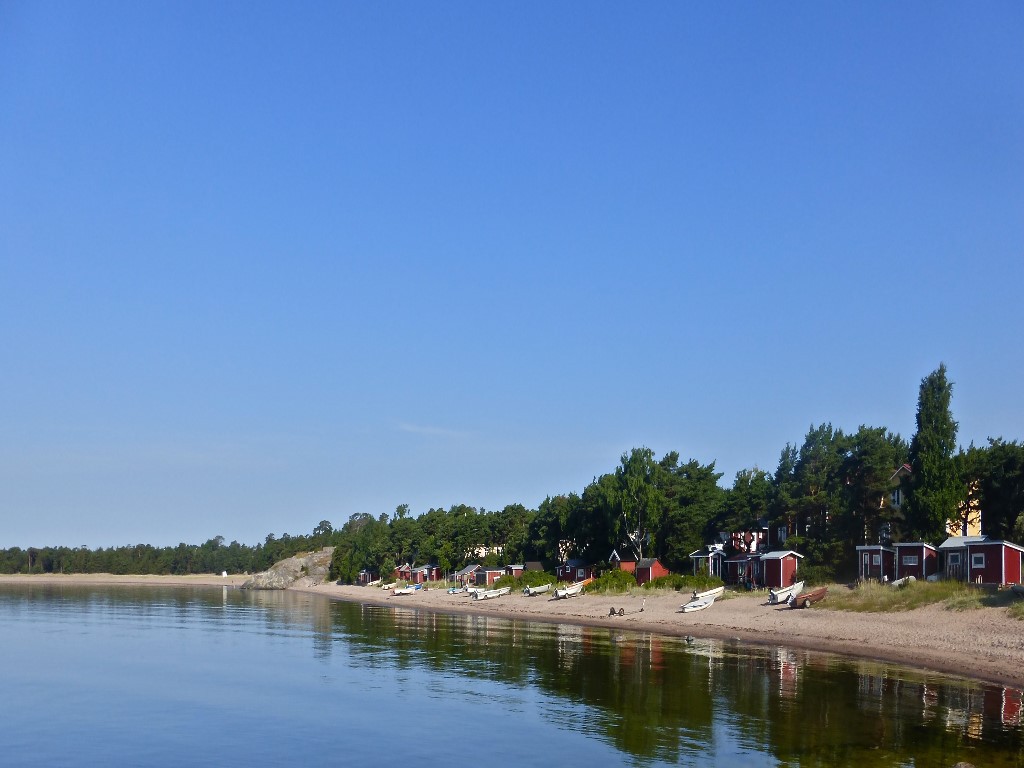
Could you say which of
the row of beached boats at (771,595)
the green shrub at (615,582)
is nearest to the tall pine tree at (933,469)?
the row of beached boats at (771,595)

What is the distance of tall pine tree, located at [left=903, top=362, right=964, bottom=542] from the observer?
210ft

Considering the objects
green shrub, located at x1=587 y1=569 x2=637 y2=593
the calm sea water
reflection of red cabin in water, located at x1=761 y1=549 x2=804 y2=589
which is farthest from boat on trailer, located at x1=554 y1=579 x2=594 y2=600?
the calm sea water

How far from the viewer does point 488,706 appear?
35.5 metres

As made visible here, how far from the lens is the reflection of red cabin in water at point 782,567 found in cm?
7256

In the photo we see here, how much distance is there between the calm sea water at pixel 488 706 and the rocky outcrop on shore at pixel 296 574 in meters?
127

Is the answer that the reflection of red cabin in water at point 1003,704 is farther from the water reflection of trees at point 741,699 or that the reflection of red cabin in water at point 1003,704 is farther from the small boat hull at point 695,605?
the small boat hull at point 695,605

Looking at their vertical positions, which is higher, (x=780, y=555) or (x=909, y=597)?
(x=780, y=555)

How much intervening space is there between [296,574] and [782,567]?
445 feet

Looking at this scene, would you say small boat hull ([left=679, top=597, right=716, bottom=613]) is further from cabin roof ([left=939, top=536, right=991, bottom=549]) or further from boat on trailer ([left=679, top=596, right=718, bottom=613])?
cabin roof ([left=939, top=536, right=991, bottom=549])

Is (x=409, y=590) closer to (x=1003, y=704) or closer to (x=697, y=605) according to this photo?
(x=697, y=605)

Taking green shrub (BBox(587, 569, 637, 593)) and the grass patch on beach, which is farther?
green shrub (BBox(587, 569, 637, 593))

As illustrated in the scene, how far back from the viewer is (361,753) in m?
28.0

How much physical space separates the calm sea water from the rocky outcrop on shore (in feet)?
417

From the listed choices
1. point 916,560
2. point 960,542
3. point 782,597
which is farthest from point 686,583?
point 960,542
